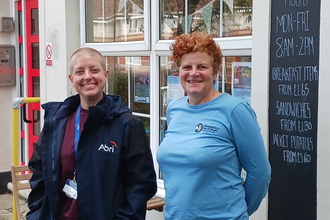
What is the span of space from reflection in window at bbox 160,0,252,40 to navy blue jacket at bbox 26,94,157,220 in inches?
63.9

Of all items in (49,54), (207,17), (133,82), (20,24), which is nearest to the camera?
(207,17)

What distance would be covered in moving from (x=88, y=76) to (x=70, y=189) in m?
0.57

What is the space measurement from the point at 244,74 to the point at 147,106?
4.45 feet

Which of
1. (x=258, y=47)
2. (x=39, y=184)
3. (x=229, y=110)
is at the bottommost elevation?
(x=39, y=184)

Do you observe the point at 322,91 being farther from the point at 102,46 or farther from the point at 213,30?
the point at 102,46

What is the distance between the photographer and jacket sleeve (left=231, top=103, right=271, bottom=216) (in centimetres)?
248

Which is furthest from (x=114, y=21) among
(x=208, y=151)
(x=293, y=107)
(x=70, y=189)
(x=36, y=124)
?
(x=208, y=151)

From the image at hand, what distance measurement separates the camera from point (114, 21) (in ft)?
17.7

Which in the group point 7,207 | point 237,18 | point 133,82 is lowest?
point 7,207

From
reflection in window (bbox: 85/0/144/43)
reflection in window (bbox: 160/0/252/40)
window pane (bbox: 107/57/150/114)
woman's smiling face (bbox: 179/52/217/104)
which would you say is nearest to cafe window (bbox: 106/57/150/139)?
window pane (bbox: 107/57/150/114)

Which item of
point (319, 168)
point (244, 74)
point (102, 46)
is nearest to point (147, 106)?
point (102, 46)

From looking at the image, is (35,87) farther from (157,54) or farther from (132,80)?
(157,54)

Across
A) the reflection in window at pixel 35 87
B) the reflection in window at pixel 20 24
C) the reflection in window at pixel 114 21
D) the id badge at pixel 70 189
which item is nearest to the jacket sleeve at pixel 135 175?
the id badge at pixel 70 189

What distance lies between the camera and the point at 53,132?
9.02ft
